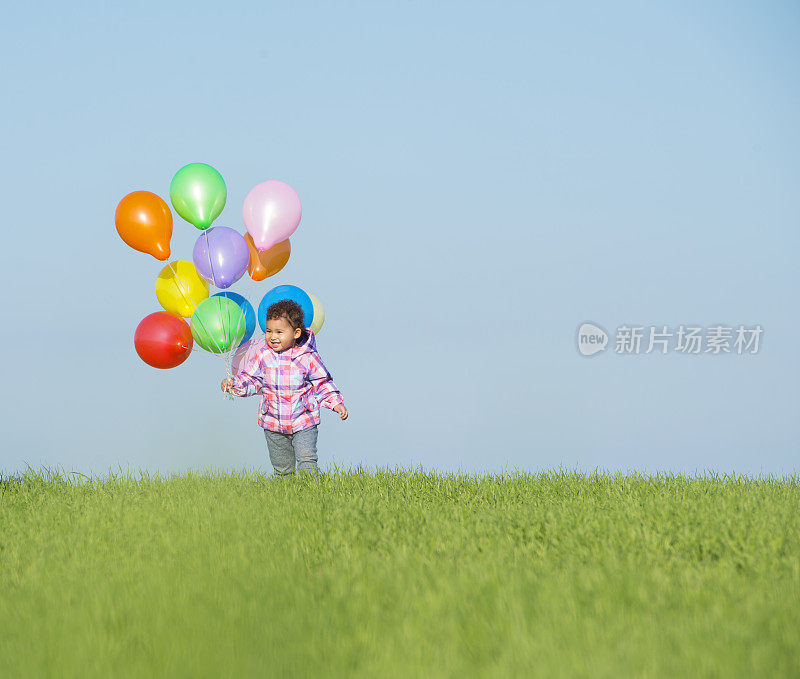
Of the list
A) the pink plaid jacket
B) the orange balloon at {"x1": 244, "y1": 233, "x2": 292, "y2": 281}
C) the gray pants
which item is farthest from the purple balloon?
the gray pants

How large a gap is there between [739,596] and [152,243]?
561 centimetres

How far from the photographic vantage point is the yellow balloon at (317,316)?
7.92 m

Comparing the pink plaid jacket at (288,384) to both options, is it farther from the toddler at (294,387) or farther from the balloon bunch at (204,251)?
the balloon bunch at (204,251)

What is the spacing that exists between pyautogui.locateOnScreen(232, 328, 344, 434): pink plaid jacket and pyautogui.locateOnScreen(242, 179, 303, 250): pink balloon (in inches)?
38.0

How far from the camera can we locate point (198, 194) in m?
7.26

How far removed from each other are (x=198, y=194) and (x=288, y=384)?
1.93 m

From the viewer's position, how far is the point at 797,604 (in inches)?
165

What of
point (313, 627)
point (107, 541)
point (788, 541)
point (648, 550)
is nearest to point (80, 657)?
point (313, 627)

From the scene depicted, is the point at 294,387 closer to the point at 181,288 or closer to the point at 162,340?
the point at 162,340

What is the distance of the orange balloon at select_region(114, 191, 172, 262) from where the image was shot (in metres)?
7.35

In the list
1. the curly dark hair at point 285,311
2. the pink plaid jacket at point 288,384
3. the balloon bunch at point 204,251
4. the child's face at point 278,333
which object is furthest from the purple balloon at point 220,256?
the pink plaid jacket at point 288,384

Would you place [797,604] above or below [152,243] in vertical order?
below

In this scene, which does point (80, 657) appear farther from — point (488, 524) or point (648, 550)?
point (648, 550)

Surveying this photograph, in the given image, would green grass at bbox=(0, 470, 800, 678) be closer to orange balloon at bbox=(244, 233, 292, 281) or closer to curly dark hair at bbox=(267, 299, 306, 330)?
curly dark hair at bbox=(267, 299, 306, 330)
